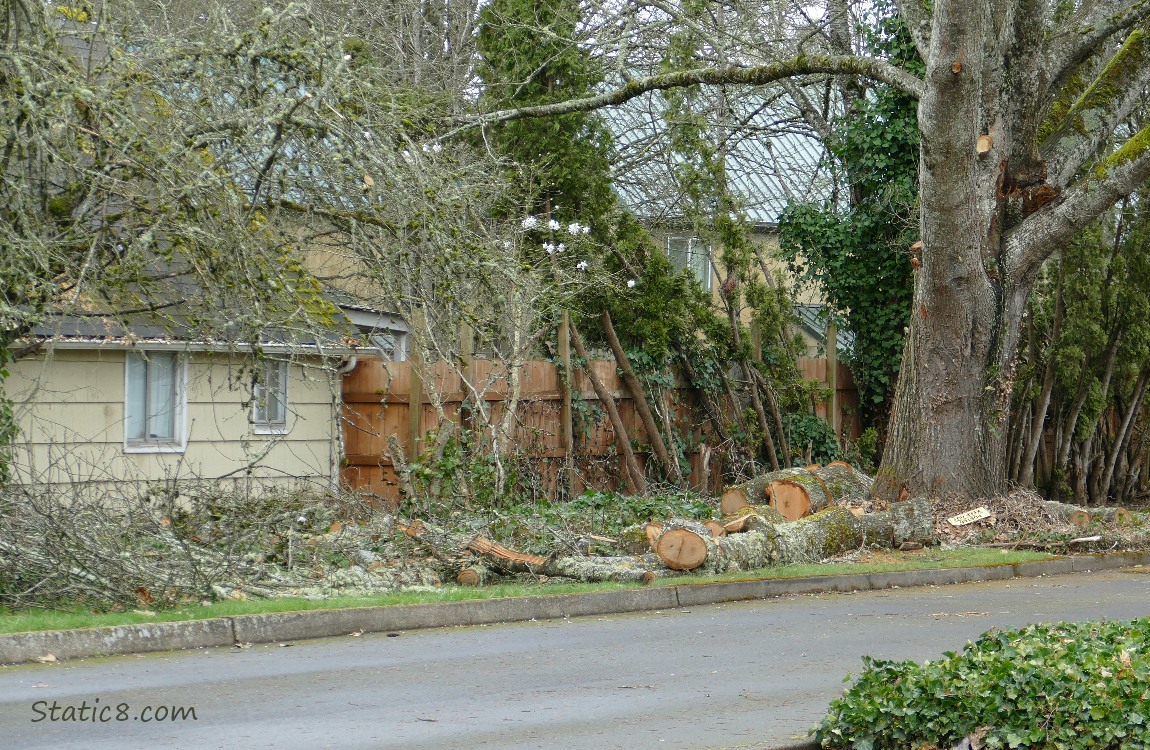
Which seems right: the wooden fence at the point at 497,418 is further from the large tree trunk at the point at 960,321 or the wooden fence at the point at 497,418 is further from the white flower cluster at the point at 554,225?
the large tree trunk at the point at 960,321

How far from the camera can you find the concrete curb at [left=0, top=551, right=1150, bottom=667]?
26.9 ft

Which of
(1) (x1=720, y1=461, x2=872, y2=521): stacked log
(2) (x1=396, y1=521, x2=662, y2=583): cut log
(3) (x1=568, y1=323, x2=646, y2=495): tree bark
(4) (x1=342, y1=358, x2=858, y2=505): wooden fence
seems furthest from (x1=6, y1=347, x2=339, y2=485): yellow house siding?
(1) (x1=720, y1=461, x2=872, y2=521): stacked log

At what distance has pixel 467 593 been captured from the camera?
34.2 feet

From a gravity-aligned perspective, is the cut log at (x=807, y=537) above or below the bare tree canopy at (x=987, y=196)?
below

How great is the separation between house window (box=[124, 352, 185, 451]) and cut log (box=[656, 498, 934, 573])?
6.88 metres

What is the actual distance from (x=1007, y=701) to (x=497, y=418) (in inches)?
435

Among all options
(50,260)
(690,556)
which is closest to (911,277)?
(690,556)

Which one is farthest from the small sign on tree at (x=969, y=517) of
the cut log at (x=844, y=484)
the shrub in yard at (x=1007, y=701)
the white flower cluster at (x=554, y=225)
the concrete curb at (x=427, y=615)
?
the shrub in yard at (x=1007, y=701)

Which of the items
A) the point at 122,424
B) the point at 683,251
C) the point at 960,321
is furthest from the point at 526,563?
the point at 683,251

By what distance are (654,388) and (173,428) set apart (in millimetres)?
6505

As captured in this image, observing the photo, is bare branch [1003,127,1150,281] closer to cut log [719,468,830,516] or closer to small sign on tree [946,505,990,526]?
small sign on tree [946,505,990,526]

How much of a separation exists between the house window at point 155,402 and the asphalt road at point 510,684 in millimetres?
7426

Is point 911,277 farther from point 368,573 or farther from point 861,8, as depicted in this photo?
point 368,573

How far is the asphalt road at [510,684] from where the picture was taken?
249 inches
